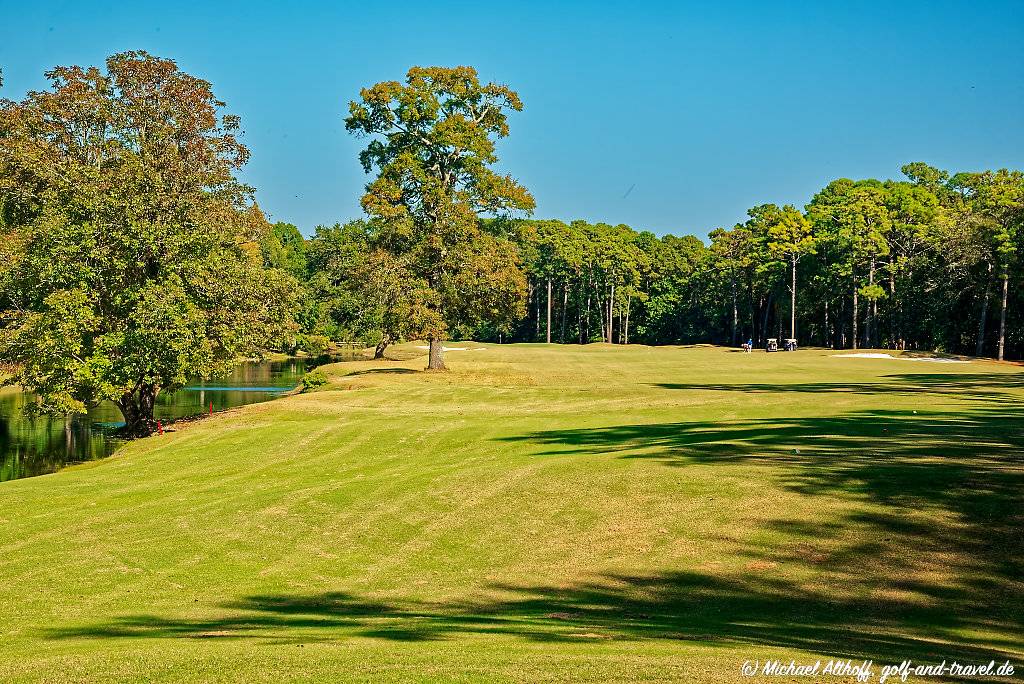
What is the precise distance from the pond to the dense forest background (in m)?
7.28

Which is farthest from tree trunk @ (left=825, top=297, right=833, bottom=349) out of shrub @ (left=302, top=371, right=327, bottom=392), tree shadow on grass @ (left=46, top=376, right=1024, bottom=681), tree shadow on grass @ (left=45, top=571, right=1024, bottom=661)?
tree shadow on grass @ (left=45, top=571, right=1024, bottom=661)

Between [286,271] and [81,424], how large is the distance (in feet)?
92.7

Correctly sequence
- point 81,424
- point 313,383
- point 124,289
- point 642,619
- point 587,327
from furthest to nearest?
point 587,327
point 313,383
point 81,424
point 124,289
point 642,619

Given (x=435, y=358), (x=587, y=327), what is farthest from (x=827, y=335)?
(x=435, y=358)

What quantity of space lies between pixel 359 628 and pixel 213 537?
24.1 ft

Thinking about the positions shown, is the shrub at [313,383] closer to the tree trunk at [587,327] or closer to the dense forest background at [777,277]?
the dense forest background at [777,277]

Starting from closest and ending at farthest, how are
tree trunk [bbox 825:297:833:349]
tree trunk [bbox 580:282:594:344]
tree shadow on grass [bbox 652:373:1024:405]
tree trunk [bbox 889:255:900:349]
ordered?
tree shadow on grass [bbox 652:373:1024:405] < tree trunk [bbox 889:255:900:349] < tree trunk [bbox 825:297:833:349] < tree trunk [bbox 580:282:594:344]

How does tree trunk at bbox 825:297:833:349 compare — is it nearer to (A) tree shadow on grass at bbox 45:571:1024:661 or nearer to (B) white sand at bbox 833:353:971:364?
(B) white sand at bbox 833:353:971:364

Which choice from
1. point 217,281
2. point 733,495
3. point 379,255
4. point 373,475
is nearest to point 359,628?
point 733,495

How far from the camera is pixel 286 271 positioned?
72000 millimetres

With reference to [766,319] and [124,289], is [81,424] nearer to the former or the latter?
[124,289]

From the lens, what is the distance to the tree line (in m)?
37.5

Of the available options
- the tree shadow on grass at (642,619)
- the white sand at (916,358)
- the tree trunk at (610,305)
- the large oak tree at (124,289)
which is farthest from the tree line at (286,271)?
the tree shadow on grass at (642,619)

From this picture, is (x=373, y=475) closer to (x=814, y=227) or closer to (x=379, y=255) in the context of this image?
(x=379, y=255)
